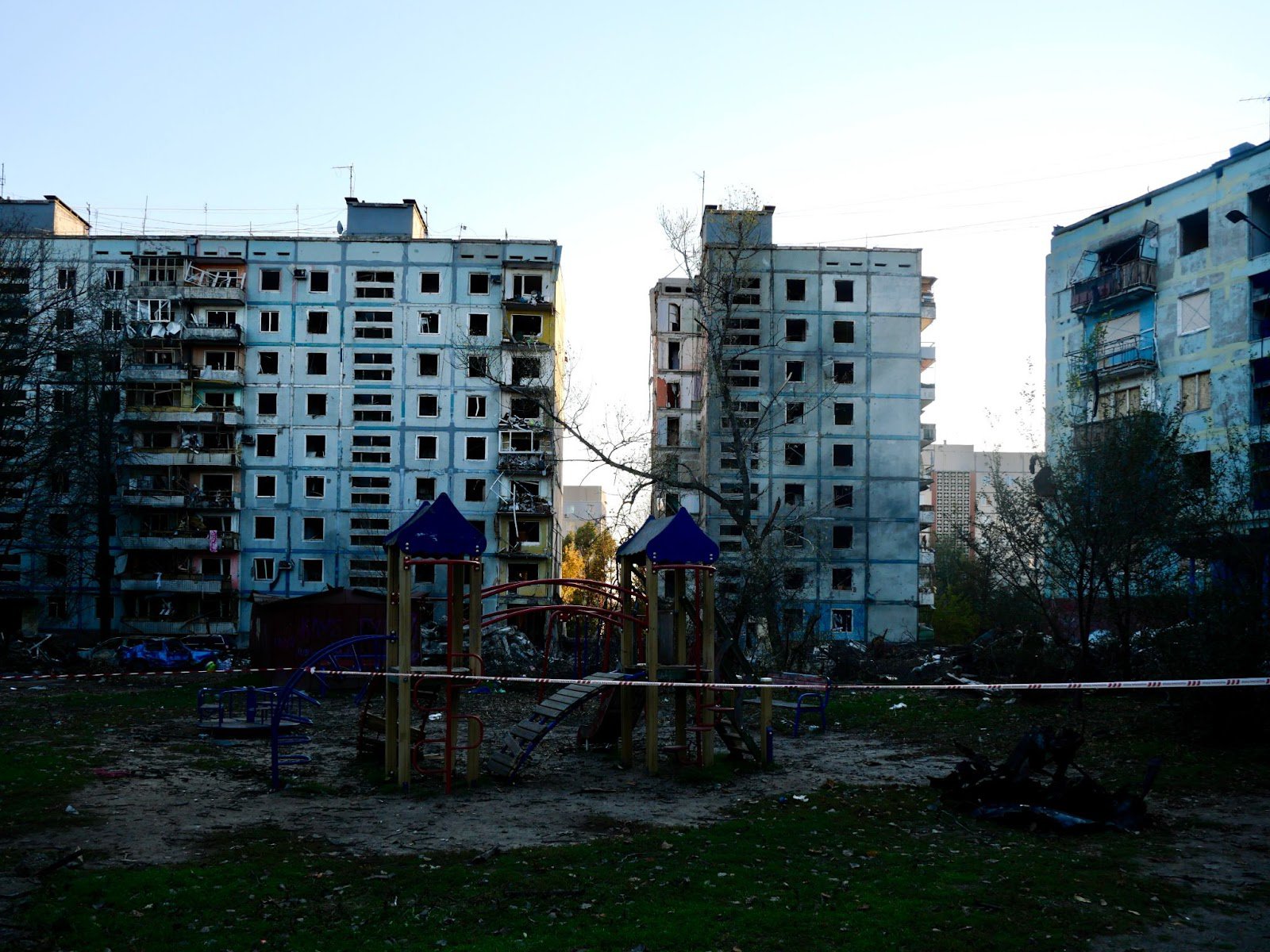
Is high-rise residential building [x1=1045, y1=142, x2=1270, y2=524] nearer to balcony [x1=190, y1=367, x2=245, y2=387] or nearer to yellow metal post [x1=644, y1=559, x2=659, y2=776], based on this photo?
yellow metal post [x1=644, y1=559, x2=659, y2=776]

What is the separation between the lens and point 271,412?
55.9m

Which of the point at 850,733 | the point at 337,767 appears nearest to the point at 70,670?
the point at 337,767

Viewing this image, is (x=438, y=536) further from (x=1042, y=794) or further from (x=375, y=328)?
(x=375, y=328)

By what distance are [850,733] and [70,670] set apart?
3106 cm

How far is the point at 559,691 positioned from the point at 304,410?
4197 cm

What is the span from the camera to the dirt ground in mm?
10211

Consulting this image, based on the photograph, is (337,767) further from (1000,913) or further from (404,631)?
(1000,913)

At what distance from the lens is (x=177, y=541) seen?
53719mm

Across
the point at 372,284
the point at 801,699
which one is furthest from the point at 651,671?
the point at 372,284

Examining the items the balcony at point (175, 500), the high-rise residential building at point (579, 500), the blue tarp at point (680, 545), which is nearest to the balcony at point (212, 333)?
the balcony at point (175, 500)

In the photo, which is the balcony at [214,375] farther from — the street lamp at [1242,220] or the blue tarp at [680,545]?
the street lamp at [1242,220]

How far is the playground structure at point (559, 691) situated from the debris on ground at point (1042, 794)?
12.2ft

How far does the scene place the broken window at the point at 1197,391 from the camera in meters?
41.3

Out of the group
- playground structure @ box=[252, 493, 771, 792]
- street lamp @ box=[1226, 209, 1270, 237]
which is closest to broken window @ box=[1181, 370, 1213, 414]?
street lamp @ box=[1226, 209, 1270, 237]
